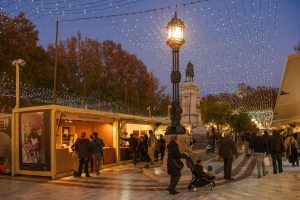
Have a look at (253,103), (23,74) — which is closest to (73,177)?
(23,74)

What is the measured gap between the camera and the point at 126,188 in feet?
39.1

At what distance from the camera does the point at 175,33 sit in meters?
13.8

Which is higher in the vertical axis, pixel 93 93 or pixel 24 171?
pixel 93 93

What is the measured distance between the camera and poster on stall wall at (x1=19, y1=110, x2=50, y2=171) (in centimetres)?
→ 1446

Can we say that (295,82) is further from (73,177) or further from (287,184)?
(73,177)

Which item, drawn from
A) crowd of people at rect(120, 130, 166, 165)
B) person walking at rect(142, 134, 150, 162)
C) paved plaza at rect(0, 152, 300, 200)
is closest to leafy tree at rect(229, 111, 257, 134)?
crowd of people at rect(120, 130, 166, 165)

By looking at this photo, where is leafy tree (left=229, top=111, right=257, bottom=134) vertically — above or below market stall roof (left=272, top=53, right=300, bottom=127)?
below

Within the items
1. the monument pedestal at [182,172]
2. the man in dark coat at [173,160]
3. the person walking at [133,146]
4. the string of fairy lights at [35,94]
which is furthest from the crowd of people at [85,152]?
the string of fairy lights at [35,94]

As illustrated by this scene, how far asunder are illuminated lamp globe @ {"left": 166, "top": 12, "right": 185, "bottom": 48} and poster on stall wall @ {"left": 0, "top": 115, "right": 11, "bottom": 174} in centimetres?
756

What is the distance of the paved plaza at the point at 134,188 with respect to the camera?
33.8 ft

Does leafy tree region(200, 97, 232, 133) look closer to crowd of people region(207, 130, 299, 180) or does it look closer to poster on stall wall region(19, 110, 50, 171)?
crowd of people region(207, 130, 299, 180)

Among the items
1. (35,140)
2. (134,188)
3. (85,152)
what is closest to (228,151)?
(134,188)

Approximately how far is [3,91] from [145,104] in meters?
23.4

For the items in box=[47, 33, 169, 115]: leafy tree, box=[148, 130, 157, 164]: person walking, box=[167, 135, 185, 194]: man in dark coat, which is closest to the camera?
box=[167, 135, 185, 194]: man in dark coat
